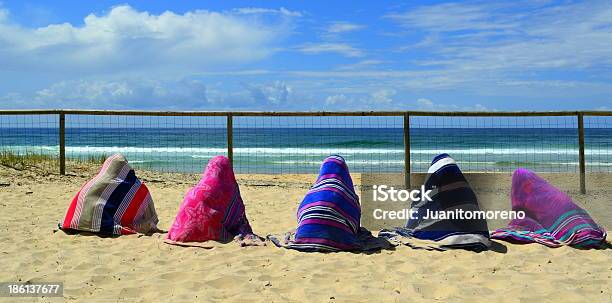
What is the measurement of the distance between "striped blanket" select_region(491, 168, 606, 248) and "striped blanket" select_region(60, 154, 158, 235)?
3577 millimetres

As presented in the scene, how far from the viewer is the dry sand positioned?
3727 millimetres

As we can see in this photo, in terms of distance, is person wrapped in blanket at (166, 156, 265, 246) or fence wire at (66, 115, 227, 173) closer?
person wrapped in blanket at (166, 156, 265, 246)

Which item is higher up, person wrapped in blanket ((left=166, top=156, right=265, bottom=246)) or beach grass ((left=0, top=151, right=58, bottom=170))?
beach grass ((left=0, top=151, right=58, bottom=170))

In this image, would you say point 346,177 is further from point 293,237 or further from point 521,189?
point 521,189

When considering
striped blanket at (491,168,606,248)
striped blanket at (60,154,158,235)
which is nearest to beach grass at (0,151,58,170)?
striped blanket at (60,154,158,235)

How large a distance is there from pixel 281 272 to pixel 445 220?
1746mm

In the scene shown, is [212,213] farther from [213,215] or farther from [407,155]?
[407,155]

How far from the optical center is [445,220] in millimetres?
5141

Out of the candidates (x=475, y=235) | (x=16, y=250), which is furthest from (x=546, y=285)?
(x=16, y=250)

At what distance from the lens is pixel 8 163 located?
10.7 meters

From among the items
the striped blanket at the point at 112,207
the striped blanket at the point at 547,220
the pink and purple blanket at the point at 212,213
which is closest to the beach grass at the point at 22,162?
the striped blanket at the point at 112,207

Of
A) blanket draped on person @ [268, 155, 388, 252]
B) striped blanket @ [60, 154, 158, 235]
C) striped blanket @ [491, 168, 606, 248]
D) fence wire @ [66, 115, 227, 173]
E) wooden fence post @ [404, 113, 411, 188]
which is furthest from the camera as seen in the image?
fence wire @ [66, 115, 227, 173]

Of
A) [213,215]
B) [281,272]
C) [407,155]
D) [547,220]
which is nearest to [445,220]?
[547,220]

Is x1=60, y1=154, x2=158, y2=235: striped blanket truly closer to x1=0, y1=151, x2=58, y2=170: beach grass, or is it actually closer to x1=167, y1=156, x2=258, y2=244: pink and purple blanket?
x1=167, y1=156, x2=258, y2=244: pink and purple blanket
